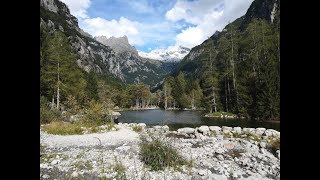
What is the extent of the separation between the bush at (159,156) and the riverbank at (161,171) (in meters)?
0.32

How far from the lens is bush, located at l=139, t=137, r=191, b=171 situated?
11.7 m

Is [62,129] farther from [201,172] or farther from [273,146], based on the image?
[273,146]

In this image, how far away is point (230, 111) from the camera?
1842 inches

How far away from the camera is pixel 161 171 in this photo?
11.5 metres

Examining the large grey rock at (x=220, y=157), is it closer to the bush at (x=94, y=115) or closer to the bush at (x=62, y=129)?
the bush at (x=62, y=129)

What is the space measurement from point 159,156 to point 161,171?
0.58m

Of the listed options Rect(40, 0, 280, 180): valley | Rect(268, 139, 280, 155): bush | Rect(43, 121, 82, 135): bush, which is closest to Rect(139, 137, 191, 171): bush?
Rect(40, 0, 280, 180): valley

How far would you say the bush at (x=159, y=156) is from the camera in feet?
38.5

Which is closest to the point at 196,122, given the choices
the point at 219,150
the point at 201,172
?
the point at 219,150

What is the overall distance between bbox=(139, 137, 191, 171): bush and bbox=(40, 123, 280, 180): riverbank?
316 millimetres
